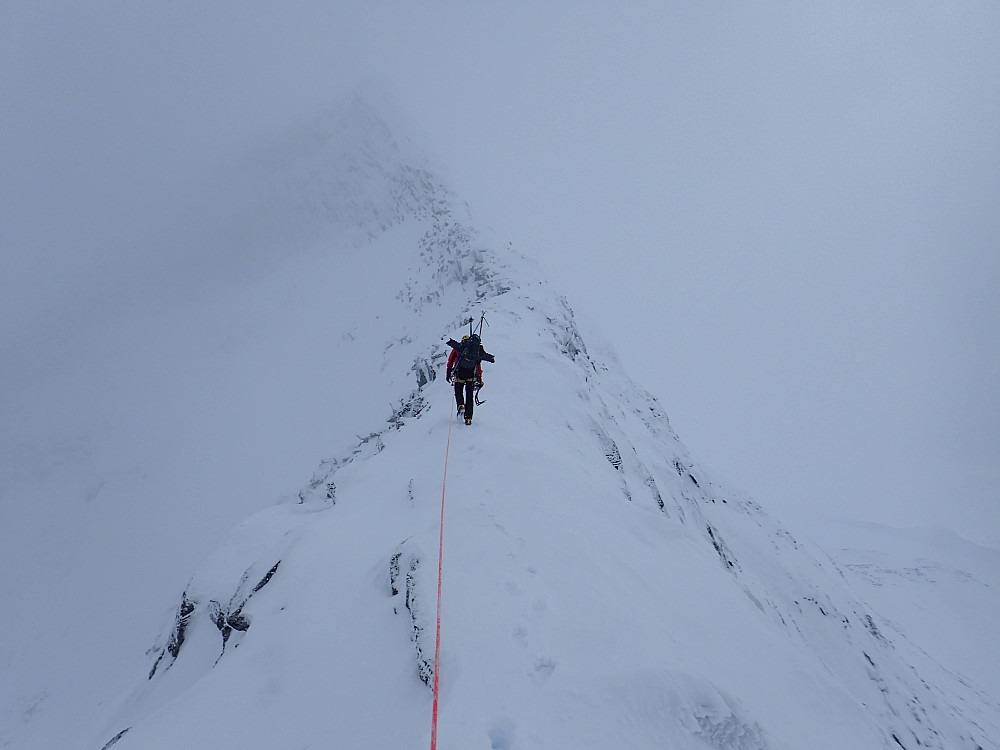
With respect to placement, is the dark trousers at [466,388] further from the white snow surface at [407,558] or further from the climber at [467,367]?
the white snow surface at [407,558]

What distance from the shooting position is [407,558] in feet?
21.0

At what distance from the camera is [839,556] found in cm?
4781

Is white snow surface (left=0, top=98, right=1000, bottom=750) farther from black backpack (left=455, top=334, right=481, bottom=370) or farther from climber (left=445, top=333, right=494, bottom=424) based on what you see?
black backpack (left=455, top=334, right=481, bottom=370)

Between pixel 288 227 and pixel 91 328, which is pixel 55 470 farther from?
pixel 288 227

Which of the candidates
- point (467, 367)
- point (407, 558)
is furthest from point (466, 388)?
point (407, 558)

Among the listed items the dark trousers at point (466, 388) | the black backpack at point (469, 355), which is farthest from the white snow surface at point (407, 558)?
the black backpack at point (469, 355)

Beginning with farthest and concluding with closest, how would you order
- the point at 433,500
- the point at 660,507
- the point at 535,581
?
the point at 660,507
the point at 433,500
the point at 535,581

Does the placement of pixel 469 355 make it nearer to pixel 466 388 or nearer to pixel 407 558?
pixel 466 388

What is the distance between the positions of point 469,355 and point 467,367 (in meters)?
0.28

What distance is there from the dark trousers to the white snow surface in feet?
2.12

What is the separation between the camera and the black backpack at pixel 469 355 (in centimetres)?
1027

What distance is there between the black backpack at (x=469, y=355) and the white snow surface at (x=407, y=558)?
1.57 metres

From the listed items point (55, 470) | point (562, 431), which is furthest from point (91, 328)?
point (562, 431)

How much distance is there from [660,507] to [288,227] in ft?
167
